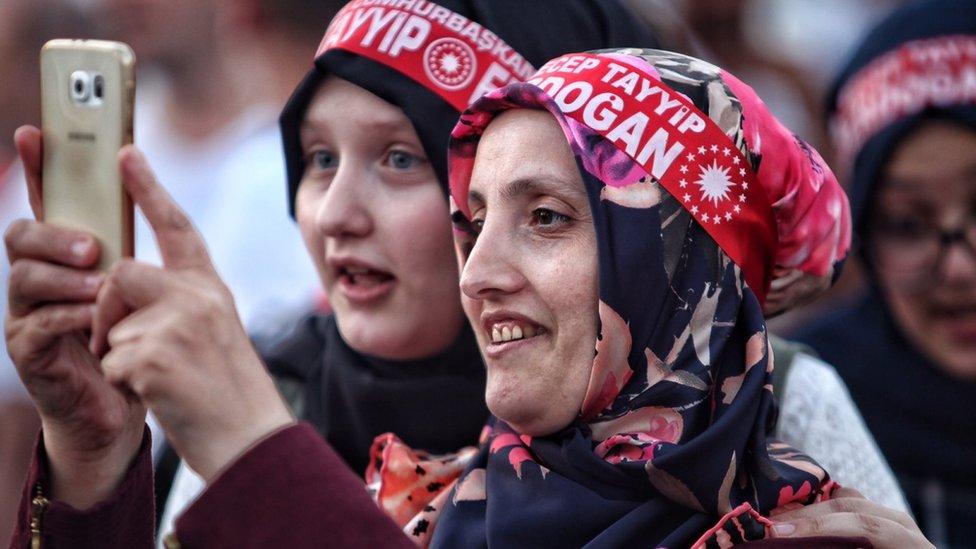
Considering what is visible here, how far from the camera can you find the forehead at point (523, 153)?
2557 mm

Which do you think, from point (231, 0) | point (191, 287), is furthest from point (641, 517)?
point (231, 0)

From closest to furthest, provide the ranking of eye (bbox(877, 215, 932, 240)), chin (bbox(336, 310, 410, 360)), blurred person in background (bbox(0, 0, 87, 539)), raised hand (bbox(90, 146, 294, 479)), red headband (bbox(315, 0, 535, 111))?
raised hand (bbox(90, 146, 294, 479)) < red headband (bbox(315, 0, 535, 111)) < chin (bbox(336, 310, 410, 360)) < eye (bbox(877, 215, 932, 240)) < blurred person in background (bbox(0, 0, 87, 539))

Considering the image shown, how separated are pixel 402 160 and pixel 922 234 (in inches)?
78.2

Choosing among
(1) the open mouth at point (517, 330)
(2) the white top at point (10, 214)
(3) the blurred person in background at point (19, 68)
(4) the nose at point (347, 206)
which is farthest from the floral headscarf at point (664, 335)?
(3) the blurred person in background at point (19, 68)

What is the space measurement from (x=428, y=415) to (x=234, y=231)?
1.90 m

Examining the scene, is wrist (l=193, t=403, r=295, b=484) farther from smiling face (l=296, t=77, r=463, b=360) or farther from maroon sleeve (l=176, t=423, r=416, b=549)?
smiling face (l=296, t=77, r=463, b=360)

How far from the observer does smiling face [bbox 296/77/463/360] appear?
10.4 ft

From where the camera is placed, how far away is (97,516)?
2.40 meters

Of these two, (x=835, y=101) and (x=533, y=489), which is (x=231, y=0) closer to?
(x=835, y=101)

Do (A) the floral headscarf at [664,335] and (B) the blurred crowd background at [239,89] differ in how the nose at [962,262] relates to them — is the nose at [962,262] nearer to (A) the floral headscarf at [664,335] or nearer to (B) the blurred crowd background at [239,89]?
(B) the blurred crowd background at [239,89]

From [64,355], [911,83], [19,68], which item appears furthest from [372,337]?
[19,68]

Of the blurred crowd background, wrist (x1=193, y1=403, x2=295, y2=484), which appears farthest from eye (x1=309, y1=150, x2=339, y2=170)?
wrist (x1=193, y1=403, x2=295, y2=484)

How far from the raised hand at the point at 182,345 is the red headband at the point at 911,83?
10.1ft

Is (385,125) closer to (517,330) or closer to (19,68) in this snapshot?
(517,330)
